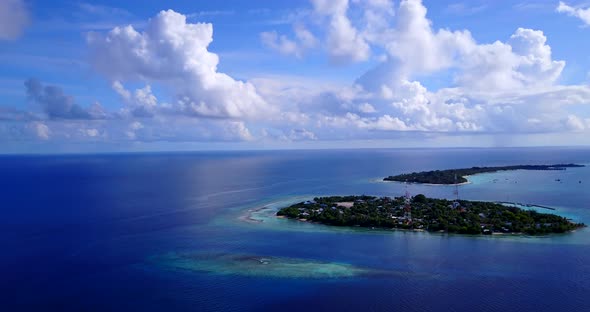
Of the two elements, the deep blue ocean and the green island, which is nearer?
the deep blue ocean

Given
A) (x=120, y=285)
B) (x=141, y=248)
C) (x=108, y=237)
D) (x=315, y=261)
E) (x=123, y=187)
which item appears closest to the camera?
(x=120, y=285)

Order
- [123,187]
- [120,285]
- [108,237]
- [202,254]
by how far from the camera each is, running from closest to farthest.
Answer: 1. [120,285]
2. [202,254]
3. [108,237]
4. [123,187]

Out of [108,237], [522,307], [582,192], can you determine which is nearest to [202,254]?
[108,237]

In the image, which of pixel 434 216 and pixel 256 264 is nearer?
pixel 256 264

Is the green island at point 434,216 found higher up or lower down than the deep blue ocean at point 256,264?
higher up

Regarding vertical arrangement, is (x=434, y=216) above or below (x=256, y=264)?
above

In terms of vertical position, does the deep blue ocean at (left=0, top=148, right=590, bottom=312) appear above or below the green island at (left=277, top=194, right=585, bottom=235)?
below

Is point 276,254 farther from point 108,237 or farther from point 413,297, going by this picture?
point 108,237

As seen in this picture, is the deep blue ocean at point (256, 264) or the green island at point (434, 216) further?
the green island at point (434, 216)
